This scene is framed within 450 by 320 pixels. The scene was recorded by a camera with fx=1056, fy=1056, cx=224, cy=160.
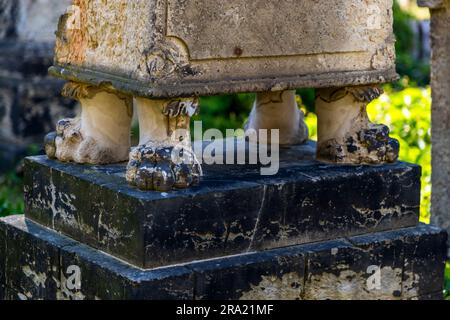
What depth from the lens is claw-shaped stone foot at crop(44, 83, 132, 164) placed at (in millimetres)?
4758

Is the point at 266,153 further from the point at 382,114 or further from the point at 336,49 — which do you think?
the point at 382,114

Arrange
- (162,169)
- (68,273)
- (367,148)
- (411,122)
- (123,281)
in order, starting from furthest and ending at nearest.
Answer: (411,122) < (367,148) < (68,273) < (162,169) < (123,281)

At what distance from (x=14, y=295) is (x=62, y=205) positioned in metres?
0.56

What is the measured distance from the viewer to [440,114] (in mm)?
5980

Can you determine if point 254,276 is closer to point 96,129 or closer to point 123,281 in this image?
point 123,281

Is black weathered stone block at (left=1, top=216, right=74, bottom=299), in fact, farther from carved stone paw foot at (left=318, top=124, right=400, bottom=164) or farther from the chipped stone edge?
carved stone paw foot at (left=318, top=124, right=400, bottom=164)

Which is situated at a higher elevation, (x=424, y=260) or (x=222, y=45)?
(x=222, y=45)

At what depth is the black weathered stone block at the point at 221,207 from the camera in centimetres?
423

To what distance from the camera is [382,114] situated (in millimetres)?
8211

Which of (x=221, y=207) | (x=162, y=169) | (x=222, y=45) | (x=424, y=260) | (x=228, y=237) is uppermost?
(x=222, y=45)

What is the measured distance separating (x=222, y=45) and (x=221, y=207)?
0.67 m

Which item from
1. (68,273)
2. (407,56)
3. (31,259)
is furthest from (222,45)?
(407,56)

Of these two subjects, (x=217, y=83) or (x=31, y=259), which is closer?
(x=217, y=83)
